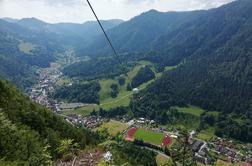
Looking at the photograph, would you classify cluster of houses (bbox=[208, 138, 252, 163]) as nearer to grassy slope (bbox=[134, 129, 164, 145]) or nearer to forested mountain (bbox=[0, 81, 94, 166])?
grassy slope (bbox=[134, 129, 164, 145])

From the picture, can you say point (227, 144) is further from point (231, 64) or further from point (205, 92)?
point (231, 64)

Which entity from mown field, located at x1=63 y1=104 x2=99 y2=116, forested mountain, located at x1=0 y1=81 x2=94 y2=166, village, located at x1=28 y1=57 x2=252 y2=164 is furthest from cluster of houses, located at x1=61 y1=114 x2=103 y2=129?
forested mountain, located at x1=0 y1=81 x2=94 y2=166

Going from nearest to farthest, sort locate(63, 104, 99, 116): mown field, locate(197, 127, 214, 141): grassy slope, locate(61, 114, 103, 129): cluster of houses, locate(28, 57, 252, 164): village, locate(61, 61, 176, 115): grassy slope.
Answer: locate(28, 57, 252, 164): village < locate(197, 127, 214, 141): grassy slope < locate(61, 114, 103, 129): cluster of houses < locate(63, 104, 99, 116): mown field < locate(61, 61, 176, 115): grassy slope

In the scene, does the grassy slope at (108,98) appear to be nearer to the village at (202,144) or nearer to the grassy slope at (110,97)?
the grassy slope at (110,97)

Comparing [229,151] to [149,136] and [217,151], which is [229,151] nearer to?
[217,151]

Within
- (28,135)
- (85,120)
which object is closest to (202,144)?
(85,120)

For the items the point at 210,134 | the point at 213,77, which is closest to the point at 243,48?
the point at 213,77
